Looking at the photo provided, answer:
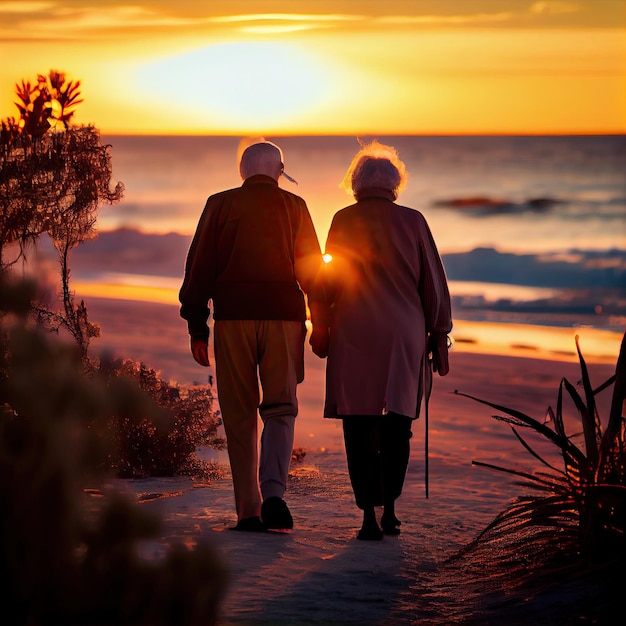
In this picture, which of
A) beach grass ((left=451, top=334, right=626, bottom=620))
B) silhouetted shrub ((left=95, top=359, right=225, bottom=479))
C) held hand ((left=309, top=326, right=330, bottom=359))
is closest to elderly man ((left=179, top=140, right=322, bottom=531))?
held hand ((left=309, top=326, right=330, bottom=359))

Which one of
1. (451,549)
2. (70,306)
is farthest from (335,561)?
(70,306)

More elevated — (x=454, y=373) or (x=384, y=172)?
(x=384, y=172)

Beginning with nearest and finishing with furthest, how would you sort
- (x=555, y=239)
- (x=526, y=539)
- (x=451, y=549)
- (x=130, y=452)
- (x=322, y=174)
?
(x=526, y=539) → (x=451, y=549) → (x=130, y=452) → (x=555, y=239) → (x=322, y=174)

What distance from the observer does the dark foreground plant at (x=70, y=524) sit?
338 cm

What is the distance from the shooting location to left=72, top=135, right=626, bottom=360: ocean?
21.4 meters

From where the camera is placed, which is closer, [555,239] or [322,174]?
[555,239]

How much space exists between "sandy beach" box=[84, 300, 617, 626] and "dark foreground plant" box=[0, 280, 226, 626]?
6.4 inches

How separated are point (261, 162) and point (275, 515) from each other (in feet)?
6.13

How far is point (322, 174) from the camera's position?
60656 millimetres

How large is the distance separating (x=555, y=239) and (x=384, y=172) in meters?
25.1

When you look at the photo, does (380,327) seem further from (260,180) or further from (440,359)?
(260,180)

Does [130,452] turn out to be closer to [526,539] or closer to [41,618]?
[526,539]

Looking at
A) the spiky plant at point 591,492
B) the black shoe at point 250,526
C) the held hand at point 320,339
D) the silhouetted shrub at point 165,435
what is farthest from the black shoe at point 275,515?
Result: the spiky plant at point 591,492

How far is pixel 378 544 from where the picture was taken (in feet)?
20.8
